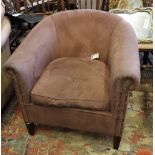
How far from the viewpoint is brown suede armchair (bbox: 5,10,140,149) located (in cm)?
144

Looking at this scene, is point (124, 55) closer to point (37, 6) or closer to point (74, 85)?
point (74, 85)

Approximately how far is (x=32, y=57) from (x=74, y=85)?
0.32 meters

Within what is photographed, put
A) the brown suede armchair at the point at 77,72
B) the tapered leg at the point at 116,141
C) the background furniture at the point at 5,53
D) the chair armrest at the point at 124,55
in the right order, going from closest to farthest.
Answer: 1. the chair armrest at the point at 124,55
2. the brown suede armchair at the point at 77,72
3. the tapered leg at the point at 116,141
4. the background furniture at the point at 5,53

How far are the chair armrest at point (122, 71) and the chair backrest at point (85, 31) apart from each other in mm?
146

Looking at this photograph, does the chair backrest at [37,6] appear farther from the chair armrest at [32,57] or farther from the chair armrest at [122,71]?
the chair armrest at [122,71]

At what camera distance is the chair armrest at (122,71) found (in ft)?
4.26

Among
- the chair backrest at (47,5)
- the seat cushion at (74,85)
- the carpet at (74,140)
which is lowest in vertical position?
the carpet at (74,140)

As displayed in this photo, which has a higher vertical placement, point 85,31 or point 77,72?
point 85,31

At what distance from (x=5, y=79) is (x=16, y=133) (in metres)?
0.42

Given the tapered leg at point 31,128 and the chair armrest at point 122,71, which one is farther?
the tapered leg at point 31,128

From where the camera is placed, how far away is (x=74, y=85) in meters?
1.55

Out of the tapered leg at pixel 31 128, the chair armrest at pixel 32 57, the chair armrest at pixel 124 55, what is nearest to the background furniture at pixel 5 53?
the chair armrest at pixel 32 57

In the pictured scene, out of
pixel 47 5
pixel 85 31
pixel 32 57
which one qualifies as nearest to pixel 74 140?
pixel 32 57

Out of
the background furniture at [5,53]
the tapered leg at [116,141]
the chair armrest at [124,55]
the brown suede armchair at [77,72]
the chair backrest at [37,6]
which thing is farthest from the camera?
the chair backrest at [37,6]
